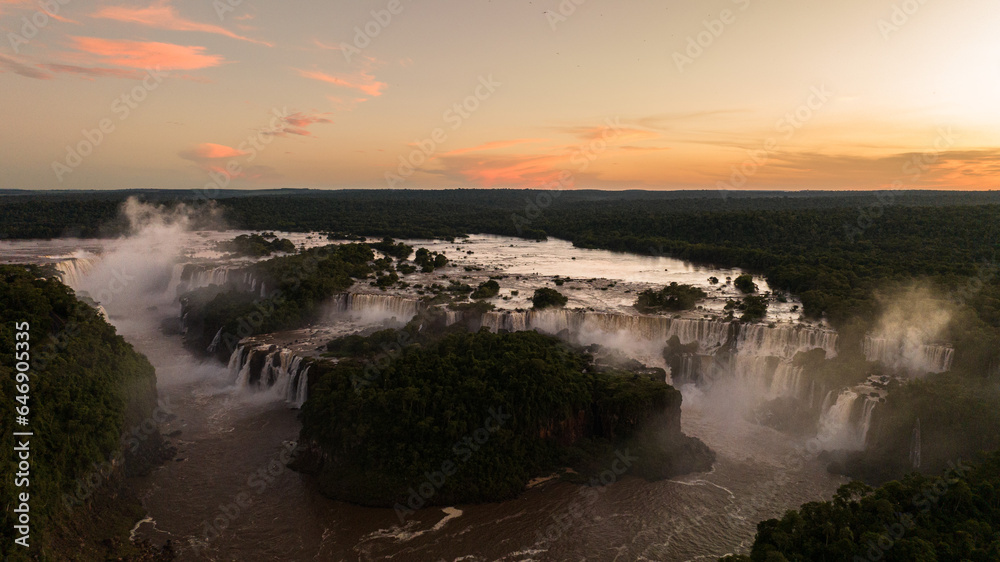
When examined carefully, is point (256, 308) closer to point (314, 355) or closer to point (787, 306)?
point (314, 355)

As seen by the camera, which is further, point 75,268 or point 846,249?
point 846,249

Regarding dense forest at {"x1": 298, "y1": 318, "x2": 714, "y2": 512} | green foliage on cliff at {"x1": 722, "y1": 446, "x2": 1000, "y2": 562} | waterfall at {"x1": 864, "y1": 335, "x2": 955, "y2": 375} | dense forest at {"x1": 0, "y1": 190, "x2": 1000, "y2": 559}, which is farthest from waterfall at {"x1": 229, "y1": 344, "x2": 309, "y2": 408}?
waterfall at {"x1": 864, "y1": 335, "x2": 955, "y2": 375}

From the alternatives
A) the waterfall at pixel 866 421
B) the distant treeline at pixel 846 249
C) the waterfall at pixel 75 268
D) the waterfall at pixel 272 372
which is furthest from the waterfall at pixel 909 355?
the waterfall at pixel 75 268

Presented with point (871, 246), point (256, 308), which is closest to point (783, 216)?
point (871, 246)

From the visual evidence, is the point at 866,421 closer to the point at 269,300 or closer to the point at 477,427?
the point at 477,427

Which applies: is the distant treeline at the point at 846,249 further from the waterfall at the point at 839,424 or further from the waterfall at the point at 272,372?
the waterfall at the point at 272,372

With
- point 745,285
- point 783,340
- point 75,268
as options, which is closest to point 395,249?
point 75,268
